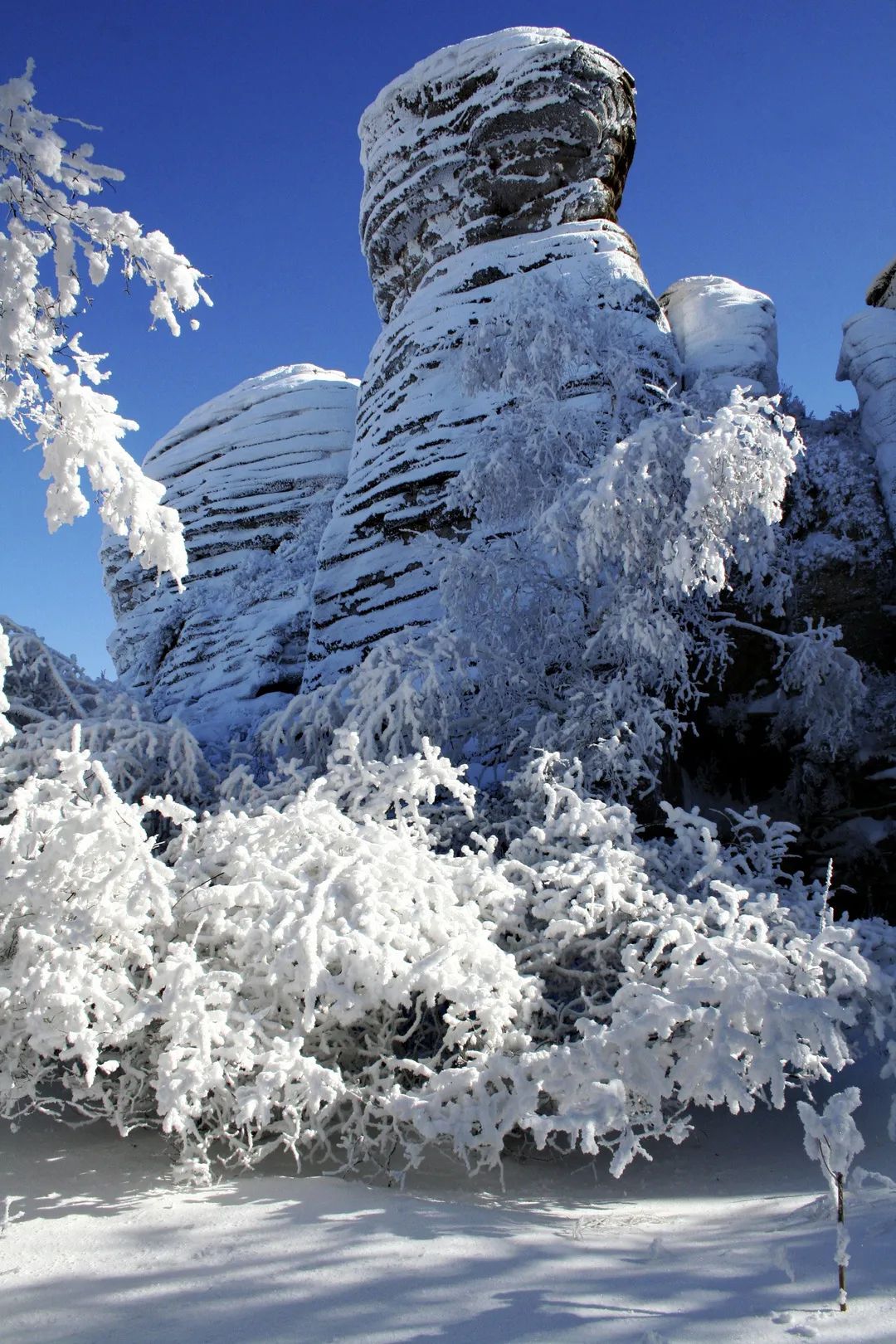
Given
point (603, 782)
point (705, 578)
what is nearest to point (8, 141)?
point (705, 578)

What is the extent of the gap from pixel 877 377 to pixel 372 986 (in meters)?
11.9

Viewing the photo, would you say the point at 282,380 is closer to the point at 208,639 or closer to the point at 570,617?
the point at 208,639

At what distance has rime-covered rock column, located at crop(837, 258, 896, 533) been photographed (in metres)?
12.1

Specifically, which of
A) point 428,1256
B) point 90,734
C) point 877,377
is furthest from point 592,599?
point 877,377

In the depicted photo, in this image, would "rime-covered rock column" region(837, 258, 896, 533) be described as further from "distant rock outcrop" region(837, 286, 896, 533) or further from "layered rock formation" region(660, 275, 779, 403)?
"layered rock formation" region(660, 275, 779, 403)

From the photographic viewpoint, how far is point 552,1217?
4.17 metres

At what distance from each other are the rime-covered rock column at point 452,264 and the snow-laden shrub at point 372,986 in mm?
5302

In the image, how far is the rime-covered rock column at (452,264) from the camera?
11750 mm

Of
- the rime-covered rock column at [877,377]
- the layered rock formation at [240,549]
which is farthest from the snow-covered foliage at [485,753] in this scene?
the rime-covered rock column at [877,377]

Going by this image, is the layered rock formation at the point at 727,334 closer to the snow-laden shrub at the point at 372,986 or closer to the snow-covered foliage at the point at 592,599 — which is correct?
the snow-covered foliage at the point at 592,599

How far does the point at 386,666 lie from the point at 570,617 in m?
1.80

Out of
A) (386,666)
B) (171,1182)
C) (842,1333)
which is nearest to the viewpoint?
(842,1333)

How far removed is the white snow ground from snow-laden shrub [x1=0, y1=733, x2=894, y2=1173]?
0.27 meters

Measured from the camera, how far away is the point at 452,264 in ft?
46.9
